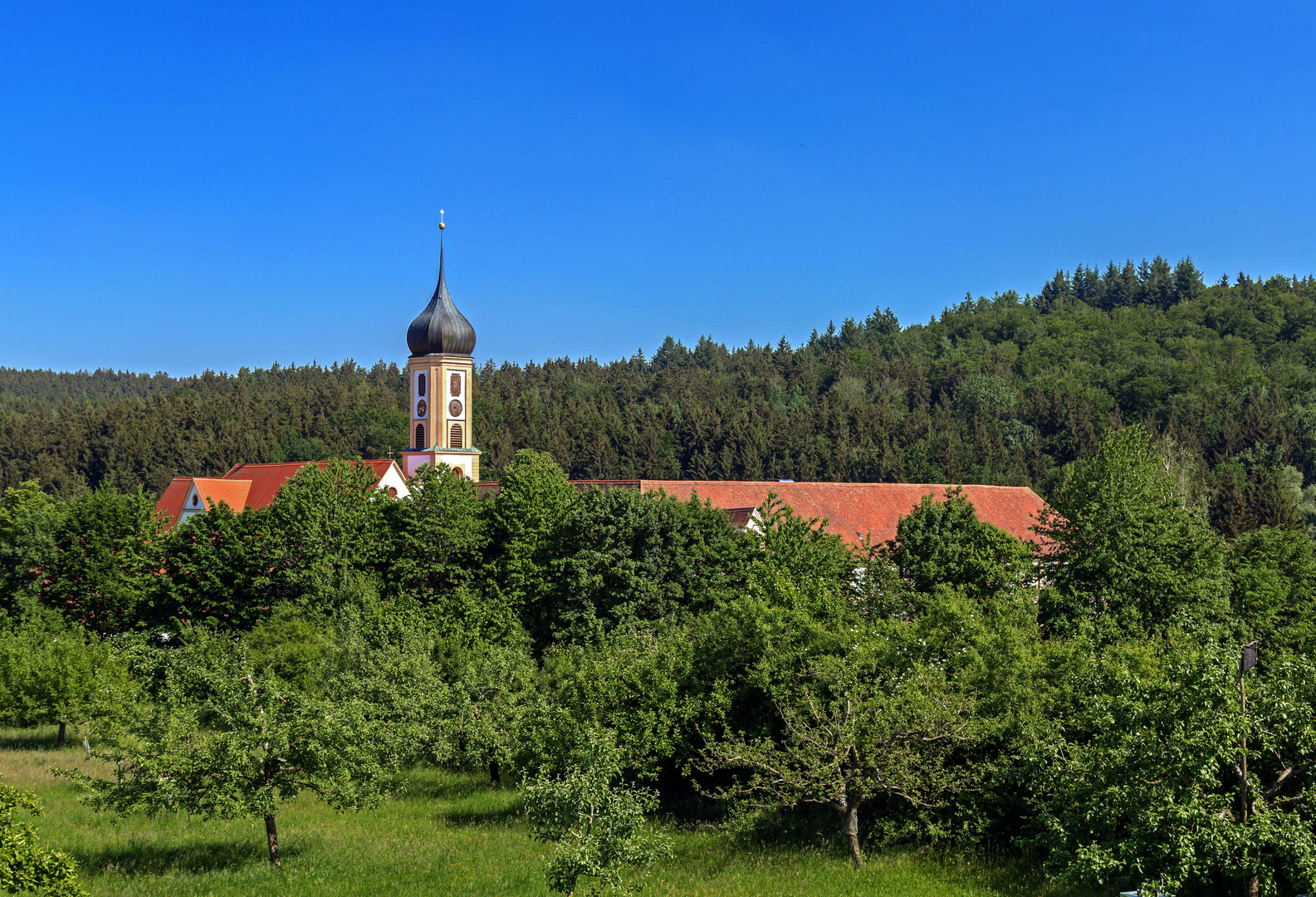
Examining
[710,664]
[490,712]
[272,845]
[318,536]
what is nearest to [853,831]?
[710,664]

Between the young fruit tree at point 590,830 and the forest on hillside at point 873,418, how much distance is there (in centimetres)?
6263

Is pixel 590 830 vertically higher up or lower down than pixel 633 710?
lower down

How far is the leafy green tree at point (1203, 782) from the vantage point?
46.5ft

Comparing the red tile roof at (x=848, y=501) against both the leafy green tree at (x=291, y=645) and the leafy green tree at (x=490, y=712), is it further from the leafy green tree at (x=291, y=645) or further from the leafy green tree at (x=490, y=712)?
the leafy green tree at (x=490, y=712)

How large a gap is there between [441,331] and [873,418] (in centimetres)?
5326

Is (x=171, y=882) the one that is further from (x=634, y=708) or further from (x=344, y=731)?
(x=634, y=708)

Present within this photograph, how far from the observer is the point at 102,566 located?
45.3 metres

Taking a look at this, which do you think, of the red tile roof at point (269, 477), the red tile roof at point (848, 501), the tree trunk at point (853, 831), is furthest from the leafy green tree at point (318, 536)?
the tree trunk at point (853, 831)

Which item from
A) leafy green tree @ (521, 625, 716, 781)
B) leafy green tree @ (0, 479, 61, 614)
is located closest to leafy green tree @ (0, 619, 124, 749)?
leafy green tree @ (0, 479, 61, 614)

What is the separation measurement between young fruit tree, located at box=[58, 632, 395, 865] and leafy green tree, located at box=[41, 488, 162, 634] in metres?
26.1

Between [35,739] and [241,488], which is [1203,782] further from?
[241,488]

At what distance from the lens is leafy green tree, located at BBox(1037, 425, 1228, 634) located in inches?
1352

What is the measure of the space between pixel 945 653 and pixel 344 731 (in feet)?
42.4

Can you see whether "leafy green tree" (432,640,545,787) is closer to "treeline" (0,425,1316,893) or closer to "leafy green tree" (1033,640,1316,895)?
"treeline" (0,425,1316,893)
